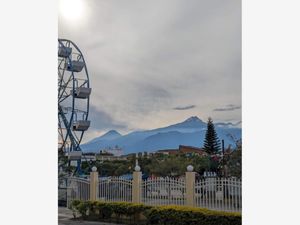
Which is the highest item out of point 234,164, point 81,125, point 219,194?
point 81,125

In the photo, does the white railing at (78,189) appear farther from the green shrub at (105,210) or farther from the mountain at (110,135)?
the mountain at (110,135)

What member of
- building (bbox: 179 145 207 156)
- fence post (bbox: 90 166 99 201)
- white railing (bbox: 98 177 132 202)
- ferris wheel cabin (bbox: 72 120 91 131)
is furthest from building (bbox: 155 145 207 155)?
fence post (bbox: 90 166 99 201)

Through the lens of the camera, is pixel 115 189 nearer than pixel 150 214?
No

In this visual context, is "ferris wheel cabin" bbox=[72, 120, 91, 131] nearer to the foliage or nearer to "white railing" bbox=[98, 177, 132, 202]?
"white railing" bbox=[98, 177, 132, 202]

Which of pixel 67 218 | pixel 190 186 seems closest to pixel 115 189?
pixel 67 218

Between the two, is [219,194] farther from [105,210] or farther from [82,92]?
[82,92]

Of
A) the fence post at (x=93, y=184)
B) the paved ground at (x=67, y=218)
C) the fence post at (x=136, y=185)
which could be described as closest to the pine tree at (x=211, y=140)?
the fence post at (x=136, y=185)
